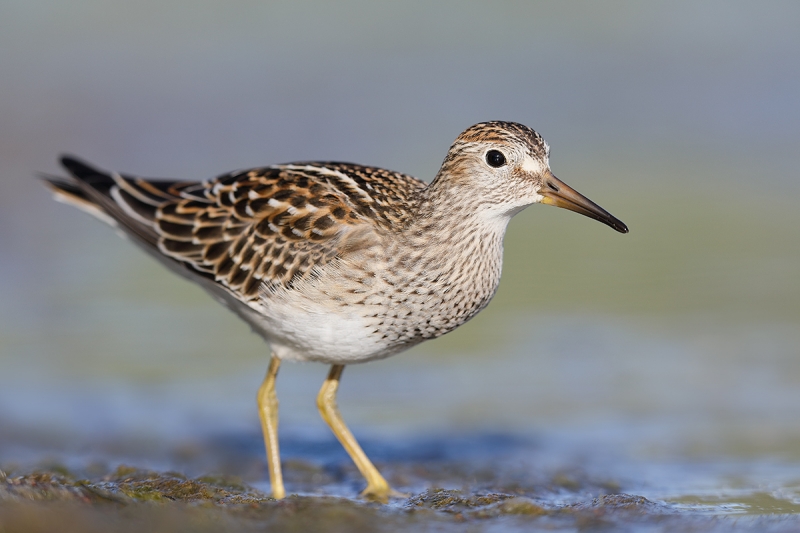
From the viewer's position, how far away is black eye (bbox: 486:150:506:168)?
21.7 feet

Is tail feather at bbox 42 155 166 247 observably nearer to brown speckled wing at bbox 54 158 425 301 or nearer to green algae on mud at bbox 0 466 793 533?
brown speckled wing at bbox 54 158 425 301

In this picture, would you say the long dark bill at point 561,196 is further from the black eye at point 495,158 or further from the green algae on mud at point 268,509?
the green algae on mud at point 268,509

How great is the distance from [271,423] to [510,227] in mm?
6502

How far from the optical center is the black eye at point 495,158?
660cm

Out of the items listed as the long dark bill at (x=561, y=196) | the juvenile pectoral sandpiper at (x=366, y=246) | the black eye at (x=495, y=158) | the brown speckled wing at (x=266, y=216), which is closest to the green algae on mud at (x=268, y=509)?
the juvenile pectoral sandpiper at (x=366, y=246)

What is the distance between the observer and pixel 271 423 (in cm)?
765

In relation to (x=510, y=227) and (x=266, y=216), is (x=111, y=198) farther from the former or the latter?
(x=510, y=227)

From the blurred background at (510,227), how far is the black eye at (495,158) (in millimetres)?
2542

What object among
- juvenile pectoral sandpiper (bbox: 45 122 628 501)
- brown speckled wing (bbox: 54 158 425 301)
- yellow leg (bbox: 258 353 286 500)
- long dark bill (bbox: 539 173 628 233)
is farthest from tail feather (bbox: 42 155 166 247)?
long dark bill (bbox: 539 173 628 233)

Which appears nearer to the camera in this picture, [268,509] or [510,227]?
[268,509]

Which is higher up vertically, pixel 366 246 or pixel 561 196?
pixel 561 196

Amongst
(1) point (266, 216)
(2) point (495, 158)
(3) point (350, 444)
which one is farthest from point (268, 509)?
(2) point (495, 158)

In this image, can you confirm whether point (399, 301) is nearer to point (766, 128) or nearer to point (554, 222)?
point (554, 222)

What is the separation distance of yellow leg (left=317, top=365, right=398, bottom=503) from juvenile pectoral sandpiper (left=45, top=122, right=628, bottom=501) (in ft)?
0.05
